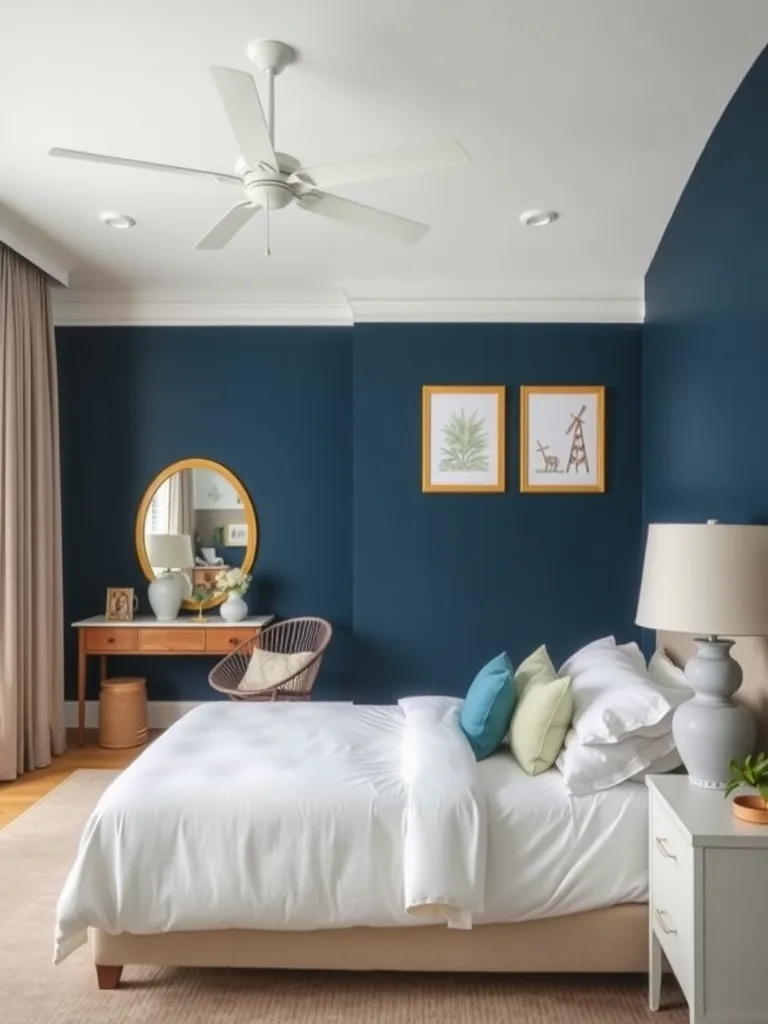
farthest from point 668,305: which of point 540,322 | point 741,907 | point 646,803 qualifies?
point 741,907

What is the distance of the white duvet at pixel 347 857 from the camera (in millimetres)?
2418

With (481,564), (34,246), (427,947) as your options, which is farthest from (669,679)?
(34,246)

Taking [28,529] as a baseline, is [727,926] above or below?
below

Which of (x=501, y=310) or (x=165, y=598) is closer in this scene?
(x=501, y=310)

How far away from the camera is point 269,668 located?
4715mm

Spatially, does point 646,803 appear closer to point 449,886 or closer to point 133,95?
point 449,886

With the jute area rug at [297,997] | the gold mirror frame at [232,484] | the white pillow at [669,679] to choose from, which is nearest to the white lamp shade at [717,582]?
the white pillow at [669,679]

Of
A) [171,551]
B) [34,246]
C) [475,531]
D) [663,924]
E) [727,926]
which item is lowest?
[663,924]

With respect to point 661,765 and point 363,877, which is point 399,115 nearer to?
point 661,765

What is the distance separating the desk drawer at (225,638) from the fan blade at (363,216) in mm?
2718

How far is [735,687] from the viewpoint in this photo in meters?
2.49

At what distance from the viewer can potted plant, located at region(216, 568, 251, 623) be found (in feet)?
16.8

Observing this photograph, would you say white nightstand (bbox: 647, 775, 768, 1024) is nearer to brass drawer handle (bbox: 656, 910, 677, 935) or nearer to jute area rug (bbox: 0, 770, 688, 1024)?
brass drawer handle (bbox: 656, 910, 677, 935)

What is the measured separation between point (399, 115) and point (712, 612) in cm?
214
